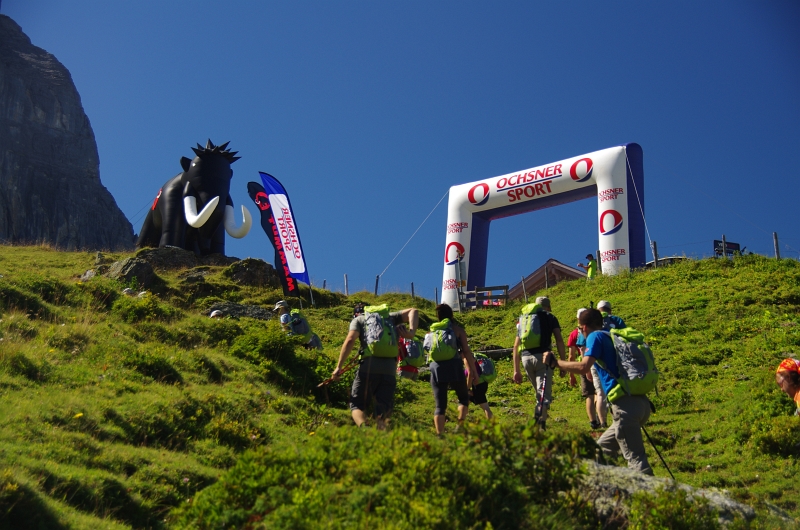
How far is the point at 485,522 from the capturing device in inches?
163

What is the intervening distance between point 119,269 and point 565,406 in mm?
13132

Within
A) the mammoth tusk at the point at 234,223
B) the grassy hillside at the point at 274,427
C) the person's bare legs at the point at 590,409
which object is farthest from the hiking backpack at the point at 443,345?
the mammoth tusk at the point at 234,223

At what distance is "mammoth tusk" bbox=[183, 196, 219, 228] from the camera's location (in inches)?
957

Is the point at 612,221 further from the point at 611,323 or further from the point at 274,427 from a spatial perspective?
the point at 274,427

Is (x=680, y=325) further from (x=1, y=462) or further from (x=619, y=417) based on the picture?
(x=1, y=462)

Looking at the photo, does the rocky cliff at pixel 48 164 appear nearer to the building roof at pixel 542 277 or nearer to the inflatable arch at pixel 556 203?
the building roof at pixel 542 277

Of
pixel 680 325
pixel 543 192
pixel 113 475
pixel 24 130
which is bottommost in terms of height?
pixel 113 475

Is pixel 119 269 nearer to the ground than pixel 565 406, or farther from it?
farther from it

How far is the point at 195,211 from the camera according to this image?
24797 mm

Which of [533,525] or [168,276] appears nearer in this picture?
[533,525]

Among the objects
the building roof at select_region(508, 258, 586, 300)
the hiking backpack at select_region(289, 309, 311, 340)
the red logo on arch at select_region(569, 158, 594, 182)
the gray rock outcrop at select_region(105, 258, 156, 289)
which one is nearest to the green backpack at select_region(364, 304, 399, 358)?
the hiking backpack at select_region(289, 309, 311, 340)

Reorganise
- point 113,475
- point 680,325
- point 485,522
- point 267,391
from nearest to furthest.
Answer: point 485,522, point 113,475, point 267,391, point 680,325

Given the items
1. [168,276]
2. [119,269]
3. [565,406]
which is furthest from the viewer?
[168,276]

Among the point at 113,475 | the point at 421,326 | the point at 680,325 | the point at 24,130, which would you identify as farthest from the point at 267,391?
the point at 24,130
